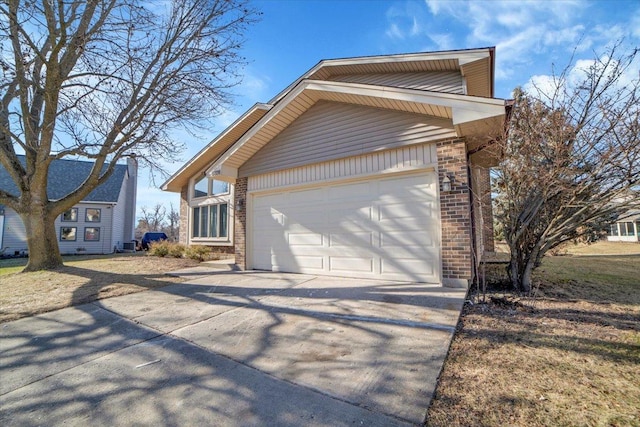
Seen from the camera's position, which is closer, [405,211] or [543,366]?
[543,366]

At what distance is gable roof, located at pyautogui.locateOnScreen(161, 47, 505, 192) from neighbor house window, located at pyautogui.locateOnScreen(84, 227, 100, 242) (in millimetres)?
16905

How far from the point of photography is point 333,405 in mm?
2270

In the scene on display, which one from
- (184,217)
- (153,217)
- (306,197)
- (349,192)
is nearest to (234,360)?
(349,192)

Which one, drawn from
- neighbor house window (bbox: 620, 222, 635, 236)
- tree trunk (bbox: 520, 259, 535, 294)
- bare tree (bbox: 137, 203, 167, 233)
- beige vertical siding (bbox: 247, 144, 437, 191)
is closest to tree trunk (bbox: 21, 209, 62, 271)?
beige vertical siding (bbox: 247, 144, 437, 191)

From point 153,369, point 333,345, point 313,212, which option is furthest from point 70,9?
point 333,345

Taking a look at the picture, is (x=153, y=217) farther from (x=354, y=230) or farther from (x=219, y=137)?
(x=354, y=230)

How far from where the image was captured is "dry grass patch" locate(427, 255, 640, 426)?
2.07 m

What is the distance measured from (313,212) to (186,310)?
3.65 m

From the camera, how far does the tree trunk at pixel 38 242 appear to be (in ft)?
27.9

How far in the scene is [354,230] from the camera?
21.9 feet

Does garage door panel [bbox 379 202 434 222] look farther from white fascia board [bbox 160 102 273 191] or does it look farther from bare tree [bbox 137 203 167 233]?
bare tree [bbox 137 203 167 233]

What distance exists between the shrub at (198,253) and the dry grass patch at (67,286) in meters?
2.09

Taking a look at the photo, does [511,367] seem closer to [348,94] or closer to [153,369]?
[153,369]

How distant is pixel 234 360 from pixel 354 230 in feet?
13.5
